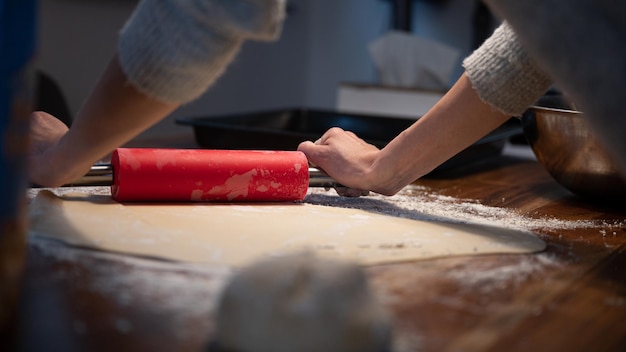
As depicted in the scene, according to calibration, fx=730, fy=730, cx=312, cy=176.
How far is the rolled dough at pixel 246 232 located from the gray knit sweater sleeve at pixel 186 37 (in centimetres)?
17

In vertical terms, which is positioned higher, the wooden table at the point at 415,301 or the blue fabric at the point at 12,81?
the blue fabric at the point at 12,81

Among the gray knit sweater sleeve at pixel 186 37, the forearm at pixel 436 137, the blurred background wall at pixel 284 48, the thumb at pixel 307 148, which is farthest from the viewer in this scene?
the blurred background wall at pixel 284 48

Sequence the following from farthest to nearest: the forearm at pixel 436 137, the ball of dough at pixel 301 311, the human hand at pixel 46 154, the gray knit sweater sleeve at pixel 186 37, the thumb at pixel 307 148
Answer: the thumb at pixel 307 148 → the forearm at pixel 436 137 → the human hand at pixel 46 154 → the gray knit sweater sleeve at pixel 186 37 → the ball of dough at pixel 301 311

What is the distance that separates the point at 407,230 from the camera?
935mm

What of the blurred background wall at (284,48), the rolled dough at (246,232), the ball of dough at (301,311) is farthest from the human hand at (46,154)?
the blurred background wall at (284,48)

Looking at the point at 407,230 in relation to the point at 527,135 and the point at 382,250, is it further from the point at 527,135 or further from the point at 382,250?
the point at 527,135

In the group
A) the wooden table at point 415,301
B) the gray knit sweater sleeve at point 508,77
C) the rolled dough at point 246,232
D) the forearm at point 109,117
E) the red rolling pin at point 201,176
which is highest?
the gray knit sweater sleeve at point 508,77

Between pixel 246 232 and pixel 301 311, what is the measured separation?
384 mm

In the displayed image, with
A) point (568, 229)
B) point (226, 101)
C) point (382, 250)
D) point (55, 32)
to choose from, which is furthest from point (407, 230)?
point (226, 101)

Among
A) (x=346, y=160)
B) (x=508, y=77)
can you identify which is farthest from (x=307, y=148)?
(x=508, y=77)

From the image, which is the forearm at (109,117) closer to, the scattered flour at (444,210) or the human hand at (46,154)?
the human hand at (46,154)

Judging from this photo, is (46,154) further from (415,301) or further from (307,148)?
(415,301)

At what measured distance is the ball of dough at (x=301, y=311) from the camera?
1.65ft

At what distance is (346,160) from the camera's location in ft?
3.87
